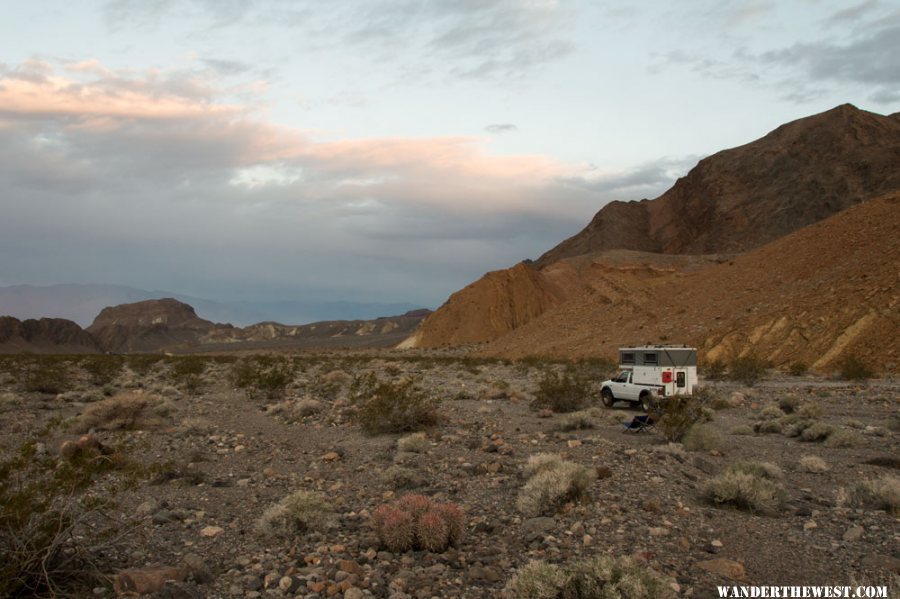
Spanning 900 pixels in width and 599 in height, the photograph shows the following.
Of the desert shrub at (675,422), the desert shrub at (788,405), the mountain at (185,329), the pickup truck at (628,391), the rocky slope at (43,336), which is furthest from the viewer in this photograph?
the mountain at (185,329)

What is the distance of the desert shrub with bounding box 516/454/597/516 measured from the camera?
322 inches

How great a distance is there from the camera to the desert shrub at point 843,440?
1280cm

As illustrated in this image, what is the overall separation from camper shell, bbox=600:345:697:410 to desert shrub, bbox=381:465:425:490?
32.4 ft

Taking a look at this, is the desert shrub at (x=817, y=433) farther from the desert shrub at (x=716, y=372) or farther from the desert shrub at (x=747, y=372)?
the desert shrub at (x=716, y=372)

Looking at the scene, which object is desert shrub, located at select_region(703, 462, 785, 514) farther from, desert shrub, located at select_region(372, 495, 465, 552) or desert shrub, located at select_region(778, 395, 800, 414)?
desert shrub, located at select_region(778, 395, 800, 414)

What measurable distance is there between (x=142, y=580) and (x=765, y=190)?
110 metres

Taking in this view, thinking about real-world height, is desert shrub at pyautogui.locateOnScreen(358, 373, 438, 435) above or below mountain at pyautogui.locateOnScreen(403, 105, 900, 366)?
below

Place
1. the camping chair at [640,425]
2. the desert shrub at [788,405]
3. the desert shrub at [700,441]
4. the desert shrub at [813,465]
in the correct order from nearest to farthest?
1. the desert shrub at [813,465]
2. the desert shrub at [700,441]
3. the camping chair at [640,425]
4. the desert shrub at [788,405]

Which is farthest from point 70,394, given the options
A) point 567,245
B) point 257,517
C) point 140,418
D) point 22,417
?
→ point 567,245

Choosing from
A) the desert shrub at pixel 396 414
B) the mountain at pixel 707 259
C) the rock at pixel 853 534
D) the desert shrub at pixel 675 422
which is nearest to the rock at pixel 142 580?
the rock at pixel 853 534

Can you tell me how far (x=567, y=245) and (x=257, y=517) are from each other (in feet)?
384

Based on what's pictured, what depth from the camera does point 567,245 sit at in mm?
121750

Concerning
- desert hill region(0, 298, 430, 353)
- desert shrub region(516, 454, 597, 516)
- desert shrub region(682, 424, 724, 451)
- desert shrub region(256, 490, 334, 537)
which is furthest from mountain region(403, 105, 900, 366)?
desert hill region(0, 298, 430, 353)

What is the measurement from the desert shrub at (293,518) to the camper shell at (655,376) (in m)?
12.3
